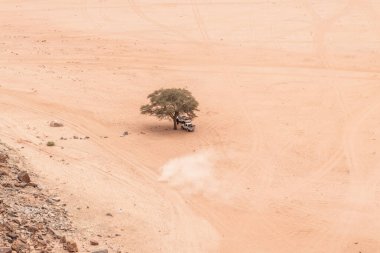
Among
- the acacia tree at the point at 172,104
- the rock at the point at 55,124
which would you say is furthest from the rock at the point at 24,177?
the acacia tree at the point at 172,104

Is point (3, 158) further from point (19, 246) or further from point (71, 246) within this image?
point (19, 246)

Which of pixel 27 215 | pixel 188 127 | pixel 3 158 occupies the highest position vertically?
pixel 188 127

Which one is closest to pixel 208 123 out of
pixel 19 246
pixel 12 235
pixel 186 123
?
pixel 186 123

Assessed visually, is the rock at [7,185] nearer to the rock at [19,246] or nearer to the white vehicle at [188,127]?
the rock at [19,246]

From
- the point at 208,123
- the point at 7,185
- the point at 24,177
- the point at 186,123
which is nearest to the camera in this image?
the point at 7,185

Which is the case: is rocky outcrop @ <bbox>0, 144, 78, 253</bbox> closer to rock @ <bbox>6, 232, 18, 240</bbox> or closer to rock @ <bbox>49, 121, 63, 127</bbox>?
rock @ <bbox>6, 232, 18, 240</bbox>

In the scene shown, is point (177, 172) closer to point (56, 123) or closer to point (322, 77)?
point (56, 123)

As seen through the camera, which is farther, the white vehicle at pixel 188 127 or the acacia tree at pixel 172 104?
the white vehicle at pixel 188 127

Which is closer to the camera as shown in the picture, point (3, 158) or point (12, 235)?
point (12, 235)
